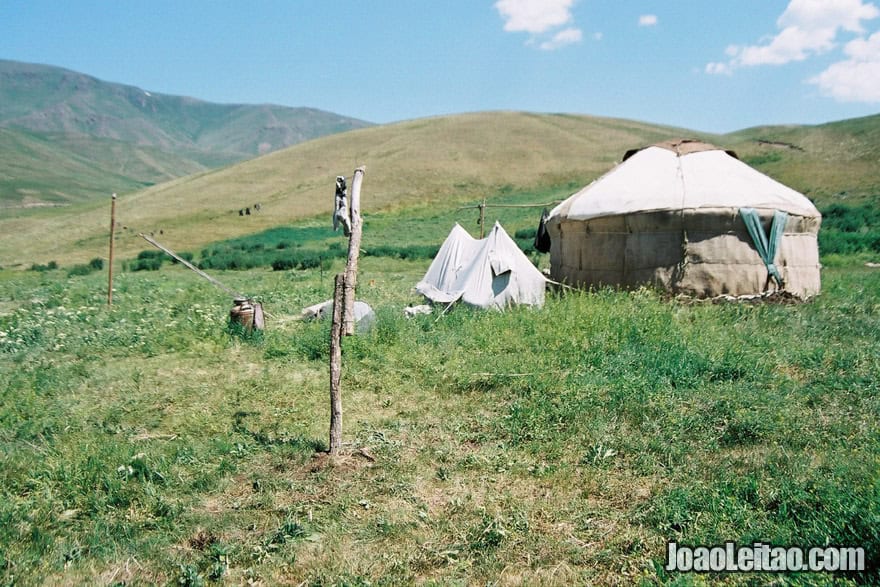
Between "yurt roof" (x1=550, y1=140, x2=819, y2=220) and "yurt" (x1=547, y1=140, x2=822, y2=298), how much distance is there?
2cm

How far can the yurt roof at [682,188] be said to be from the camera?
9.17 meters

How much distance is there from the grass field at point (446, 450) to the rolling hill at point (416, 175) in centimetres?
2466

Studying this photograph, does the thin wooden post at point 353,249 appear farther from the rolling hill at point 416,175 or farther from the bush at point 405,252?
the rolling hill at point 416,175

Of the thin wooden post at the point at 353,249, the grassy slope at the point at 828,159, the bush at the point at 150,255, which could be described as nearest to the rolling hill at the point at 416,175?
the grassy slope at the point at 828,159

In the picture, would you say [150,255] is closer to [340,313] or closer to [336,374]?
[340,313]

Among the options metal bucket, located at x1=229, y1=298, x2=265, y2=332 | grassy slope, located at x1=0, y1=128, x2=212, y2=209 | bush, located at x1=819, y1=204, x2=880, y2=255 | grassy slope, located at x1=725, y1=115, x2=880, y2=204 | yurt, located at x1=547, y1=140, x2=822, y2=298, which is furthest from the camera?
grassy slope, located at x1=0, y1=128, x2=212, y2=209

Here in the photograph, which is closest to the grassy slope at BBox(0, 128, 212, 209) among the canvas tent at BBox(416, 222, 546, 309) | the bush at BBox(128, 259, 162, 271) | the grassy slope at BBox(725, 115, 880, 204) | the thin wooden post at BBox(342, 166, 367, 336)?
the bush at BBox(128, 259, 162, 271)

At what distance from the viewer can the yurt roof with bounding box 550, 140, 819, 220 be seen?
917cm

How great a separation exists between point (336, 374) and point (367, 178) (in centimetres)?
4063

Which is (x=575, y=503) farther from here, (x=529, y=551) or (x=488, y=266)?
(x=488, y=266)

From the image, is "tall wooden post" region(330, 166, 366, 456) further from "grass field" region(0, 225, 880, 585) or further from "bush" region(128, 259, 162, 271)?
"bush" region(128, 259, 162, 271)

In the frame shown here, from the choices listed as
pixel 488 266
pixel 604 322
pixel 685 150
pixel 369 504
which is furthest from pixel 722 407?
pixel 685 150

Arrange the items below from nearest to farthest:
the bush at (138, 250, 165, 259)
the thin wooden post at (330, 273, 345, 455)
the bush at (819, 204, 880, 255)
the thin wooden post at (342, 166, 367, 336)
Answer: the thin wooden post at (330, 273, 345, 455) → the thin wooden post at (342, 166, 367, 336) → the bush at (819, 204, 880, 255) → the bush at (138, 250, 165, 259)

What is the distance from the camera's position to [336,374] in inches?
169
